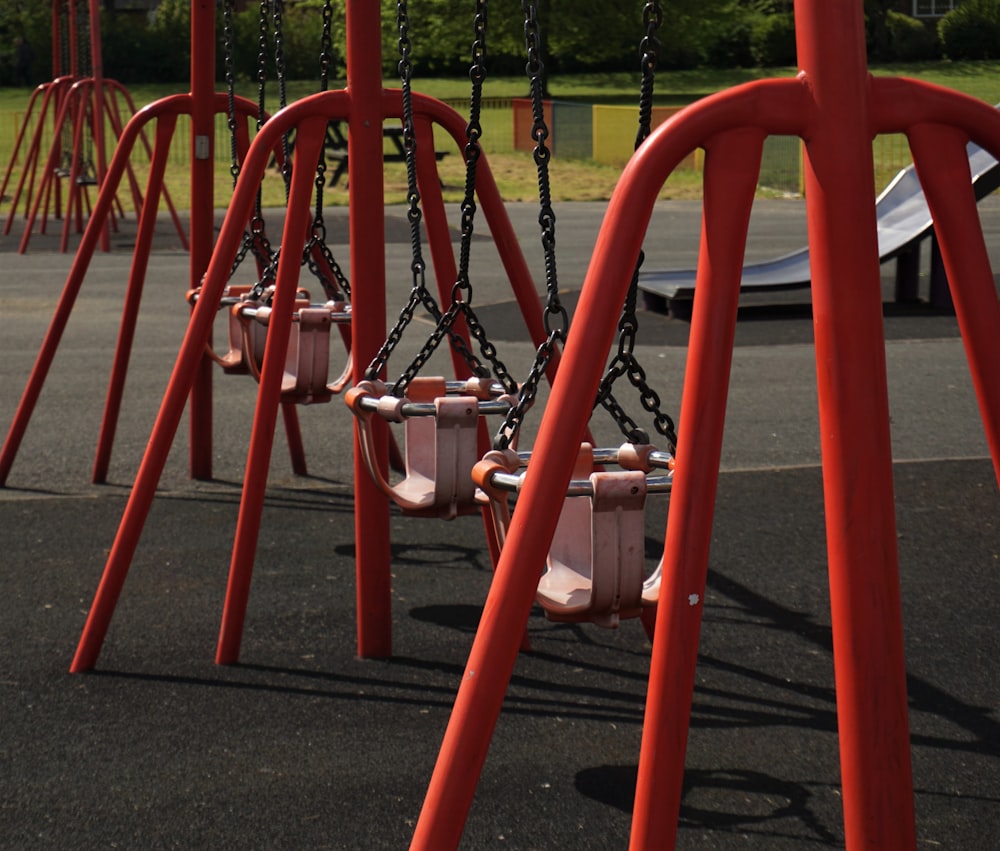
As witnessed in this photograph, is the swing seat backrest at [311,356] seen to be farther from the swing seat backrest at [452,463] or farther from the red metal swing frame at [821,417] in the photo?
the red metal swing frame at [821,417]

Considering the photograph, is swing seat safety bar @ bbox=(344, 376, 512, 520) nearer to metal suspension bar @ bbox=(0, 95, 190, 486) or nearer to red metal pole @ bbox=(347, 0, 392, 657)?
red metal pole @ bbox=(347, 0, 392, 657)

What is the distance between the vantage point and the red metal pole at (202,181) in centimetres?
582

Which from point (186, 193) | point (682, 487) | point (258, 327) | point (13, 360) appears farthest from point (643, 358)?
point (186, 193)

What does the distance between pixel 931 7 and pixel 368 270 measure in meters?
67.9

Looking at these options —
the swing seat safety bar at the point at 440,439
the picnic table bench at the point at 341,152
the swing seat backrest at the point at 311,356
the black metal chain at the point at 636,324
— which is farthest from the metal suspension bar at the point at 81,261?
the picnic table bench at the point at 341,152

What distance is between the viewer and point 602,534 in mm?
2932

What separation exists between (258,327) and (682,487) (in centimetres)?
315

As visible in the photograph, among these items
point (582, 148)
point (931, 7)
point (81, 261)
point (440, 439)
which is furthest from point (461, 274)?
point (931, 7)

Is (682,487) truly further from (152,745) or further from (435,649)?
(435,649)

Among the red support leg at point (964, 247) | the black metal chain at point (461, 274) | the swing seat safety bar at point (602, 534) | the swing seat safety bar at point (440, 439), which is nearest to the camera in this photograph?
the red support leg at point (964, 247)

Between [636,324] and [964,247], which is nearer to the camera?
[964,247]

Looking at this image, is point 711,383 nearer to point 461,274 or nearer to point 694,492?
point 694,492

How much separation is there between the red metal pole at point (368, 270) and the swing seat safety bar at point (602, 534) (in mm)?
1111

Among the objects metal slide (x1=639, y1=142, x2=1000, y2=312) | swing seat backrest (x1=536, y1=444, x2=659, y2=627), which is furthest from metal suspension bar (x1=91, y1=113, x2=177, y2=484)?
metal slide (x1=639, y1=142, x2=1000, y2=312)
